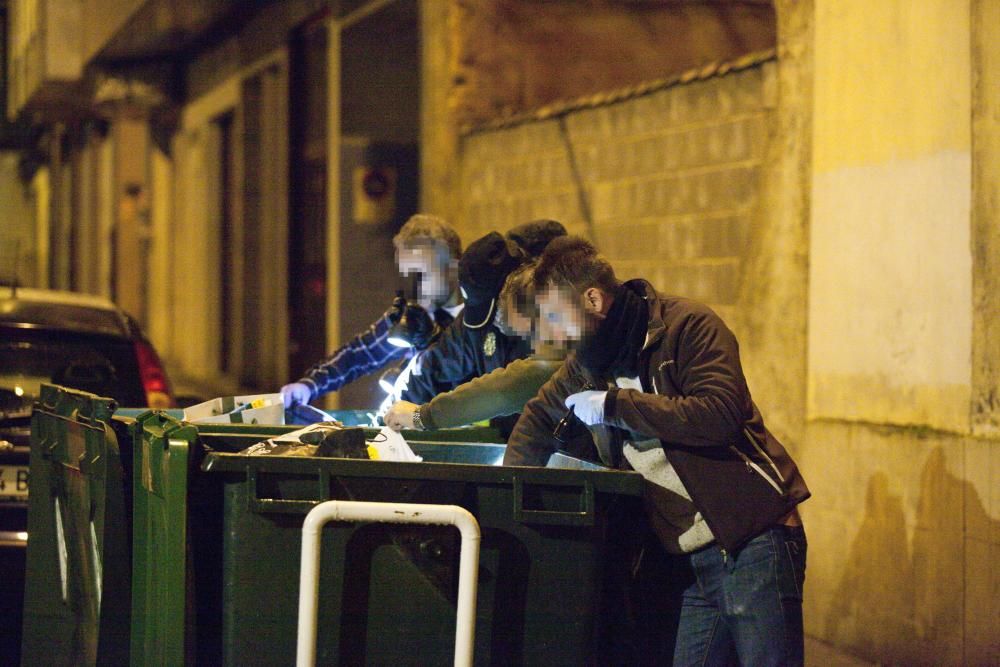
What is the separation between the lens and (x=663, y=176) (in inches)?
312

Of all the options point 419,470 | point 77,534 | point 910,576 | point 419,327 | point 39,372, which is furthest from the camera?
point 39,372

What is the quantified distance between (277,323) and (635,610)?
11781 millimetres

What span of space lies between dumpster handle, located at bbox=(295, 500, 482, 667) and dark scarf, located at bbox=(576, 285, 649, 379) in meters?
0.50

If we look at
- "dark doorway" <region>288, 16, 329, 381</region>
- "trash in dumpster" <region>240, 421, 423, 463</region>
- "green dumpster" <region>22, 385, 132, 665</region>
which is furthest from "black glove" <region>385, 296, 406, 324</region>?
"dark doorway" <region>288, 16, 329, 381</region>

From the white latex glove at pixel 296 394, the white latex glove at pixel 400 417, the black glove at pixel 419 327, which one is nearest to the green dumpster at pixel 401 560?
the white latex glove at pixel 400 417

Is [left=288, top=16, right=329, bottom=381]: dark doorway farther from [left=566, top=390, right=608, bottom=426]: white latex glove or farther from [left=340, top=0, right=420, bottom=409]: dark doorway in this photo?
[left=566, top=390, right=608, bottom=426]: white latex glove

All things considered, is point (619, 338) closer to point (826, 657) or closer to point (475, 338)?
point (475, 338)

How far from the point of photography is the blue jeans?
359cm

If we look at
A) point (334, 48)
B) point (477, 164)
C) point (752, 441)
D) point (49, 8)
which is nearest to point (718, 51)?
point (477, 164)


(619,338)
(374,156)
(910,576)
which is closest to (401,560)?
(619,338)

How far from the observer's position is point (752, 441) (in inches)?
144

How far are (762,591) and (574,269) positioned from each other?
910mm

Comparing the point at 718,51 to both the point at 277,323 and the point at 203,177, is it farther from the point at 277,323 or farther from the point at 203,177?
the point at 203,177

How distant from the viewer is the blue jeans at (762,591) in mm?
3594
